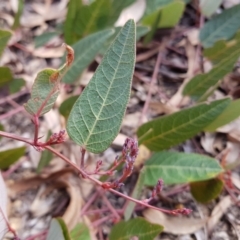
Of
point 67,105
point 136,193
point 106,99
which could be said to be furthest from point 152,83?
point 106,99

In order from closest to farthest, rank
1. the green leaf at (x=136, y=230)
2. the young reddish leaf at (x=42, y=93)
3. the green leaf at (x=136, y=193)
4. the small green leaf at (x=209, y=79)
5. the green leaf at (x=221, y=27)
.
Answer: the young reddish leaf at (x=42, y=93), the green leaf at (x=136, y=230), the green leaf at (x=136, y=193), the small green leaf at (x=209, y=79), the green leaf at (x=221, y=27)

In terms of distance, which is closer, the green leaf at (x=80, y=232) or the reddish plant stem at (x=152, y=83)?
the green leaf at (x=80, y=232)

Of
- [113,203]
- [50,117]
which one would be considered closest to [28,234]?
[113,203]

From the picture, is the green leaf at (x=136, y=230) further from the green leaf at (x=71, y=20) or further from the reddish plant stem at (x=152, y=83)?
the green leaf at (x=71, y=20)

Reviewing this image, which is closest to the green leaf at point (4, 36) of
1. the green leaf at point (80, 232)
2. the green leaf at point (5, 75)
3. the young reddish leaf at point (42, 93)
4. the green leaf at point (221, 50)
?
the green leaf at point (5, 75)

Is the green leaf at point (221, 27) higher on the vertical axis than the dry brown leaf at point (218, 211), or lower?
higher

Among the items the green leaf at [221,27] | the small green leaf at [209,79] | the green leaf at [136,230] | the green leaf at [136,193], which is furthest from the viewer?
the green leaf at [221,27]
